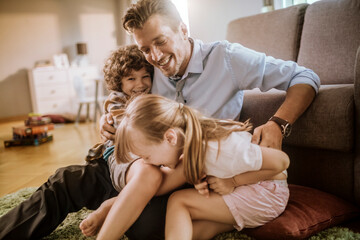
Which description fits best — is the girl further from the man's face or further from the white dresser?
the white dresser

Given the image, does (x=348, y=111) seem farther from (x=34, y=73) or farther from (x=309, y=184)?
(x=34, y=73)

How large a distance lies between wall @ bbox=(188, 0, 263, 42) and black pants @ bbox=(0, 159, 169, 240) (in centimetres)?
211

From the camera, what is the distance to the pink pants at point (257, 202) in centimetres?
99

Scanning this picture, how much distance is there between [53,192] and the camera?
46.2 inches

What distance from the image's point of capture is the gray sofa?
1093 mm

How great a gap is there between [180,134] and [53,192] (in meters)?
0.57

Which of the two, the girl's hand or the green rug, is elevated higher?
the girl's hand

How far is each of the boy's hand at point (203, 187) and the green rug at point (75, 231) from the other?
0.21 m

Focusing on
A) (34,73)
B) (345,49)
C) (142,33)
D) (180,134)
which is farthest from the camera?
(34,73)

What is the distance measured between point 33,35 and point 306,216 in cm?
518

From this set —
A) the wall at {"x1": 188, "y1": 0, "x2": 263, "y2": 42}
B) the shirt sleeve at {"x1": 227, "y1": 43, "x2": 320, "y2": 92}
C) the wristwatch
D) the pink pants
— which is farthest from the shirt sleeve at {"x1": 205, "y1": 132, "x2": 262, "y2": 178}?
the wall at {"x1": 188, "y1": 0, "x2": 263, "y2": 42}

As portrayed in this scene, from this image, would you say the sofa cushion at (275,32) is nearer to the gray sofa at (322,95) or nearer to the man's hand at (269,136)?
the gray sofa at (322,95)

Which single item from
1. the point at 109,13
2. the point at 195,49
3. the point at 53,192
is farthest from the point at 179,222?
the point at 109,13

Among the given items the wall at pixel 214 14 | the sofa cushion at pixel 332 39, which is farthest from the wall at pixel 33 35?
the sofa cushion at pixel 332 39
